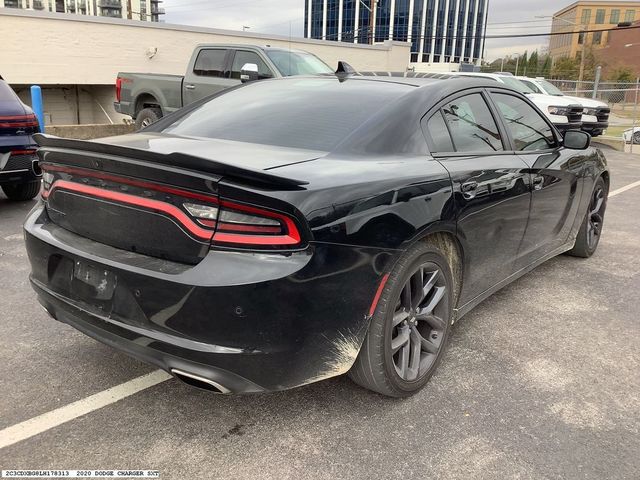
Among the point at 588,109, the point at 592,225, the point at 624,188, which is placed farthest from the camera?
the point at 588,109

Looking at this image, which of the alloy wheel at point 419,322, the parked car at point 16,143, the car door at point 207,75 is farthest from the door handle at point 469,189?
the car door at point 207,75

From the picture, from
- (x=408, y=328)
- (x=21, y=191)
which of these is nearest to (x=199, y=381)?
(x=408, y=328)

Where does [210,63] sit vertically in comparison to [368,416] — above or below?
above

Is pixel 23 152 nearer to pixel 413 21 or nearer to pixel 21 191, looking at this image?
pixel 21 191

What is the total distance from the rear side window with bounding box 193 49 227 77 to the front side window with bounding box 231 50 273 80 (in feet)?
0.96

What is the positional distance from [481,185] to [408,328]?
94cm

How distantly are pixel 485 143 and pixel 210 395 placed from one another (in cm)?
215

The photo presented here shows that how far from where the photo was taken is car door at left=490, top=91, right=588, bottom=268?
12.5ft

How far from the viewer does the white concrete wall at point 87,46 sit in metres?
15.4

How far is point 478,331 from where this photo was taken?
3.71 meters

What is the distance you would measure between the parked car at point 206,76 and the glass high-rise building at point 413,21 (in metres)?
80.4

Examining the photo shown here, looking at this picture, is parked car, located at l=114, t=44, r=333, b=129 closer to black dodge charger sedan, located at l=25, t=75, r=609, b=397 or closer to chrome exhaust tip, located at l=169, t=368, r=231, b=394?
black dodge charger sedan, located at l=25, t=75, r=609, b=397

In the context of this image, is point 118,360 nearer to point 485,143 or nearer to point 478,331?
point 478,331

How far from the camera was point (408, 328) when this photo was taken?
2.78 meters
